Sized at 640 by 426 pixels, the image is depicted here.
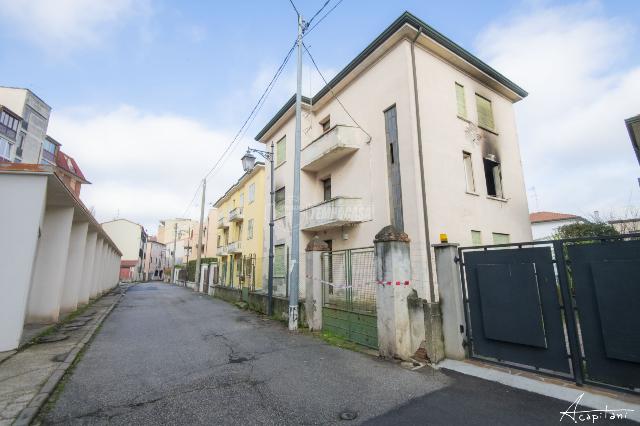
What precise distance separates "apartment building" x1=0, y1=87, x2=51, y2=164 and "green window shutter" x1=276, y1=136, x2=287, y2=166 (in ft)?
96.0

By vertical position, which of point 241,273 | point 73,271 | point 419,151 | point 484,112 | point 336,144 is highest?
point 484,112

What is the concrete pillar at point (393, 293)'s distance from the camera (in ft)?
20.1

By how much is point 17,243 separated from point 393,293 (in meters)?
8.69

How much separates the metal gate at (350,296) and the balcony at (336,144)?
552 cm

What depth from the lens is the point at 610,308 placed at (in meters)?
4.22

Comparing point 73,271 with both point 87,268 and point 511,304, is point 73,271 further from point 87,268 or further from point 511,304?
point 511,304

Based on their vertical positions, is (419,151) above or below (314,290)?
Answer: above

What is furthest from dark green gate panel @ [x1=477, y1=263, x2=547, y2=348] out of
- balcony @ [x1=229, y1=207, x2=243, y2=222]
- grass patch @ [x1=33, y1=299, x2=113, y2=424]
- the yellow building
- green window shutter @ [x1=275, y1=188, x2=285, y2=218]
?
balcony @ [x1=229, y1=207, x2=243, y2=222]

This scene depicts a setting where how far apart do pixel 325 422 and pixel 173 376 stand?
3051 millimetres

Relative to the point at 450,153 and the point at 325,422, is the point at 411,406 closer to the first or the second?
the point at 325,422

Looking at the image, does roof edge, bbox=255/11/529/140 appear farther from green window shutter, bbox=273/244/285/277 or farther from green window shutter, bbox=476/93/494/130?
green window shutter, bbox=273/244/285/277

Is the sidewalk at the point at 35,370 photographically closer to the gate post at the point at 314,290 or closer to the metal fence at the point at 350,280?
the gate post at the point at 314,290

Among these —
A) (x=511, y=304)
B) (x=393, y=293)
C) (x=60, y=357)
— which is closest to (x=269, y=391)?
(x=393, y=293)

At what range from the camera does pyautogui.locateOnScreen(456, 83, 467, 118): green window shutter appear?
41.0 ft
